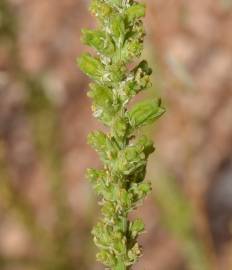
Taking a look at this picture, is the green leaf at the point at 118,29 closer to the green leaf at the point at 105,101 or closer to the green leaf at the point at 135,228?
the green leaf at the point at 105,101

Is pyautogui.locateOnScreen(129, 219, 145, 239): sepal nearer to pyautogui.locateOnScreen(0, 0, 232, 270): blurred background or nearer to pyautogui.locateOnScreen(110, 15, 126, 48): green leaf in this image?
pyautogui.locateOnScreen(110, 15, 126, 48): green leaf

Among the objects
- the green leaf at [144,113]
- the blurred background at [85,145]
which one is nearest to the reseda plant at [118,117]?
the green leaf at [144,113]

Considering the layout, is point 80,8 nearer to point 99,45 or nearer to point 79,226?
point 79,226

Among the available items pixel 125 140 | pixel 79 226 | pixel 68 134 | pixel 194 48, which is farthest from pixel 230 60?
pixel 125 140

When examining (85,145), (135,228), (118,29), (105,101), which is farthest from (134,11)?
(85,145)

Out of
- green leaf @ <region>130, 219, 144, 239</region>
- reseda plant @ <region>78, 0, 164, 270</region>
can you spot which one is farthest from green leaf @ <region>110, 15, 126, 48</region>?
green leaf @ <region>130, 219, 144, 239</region>
